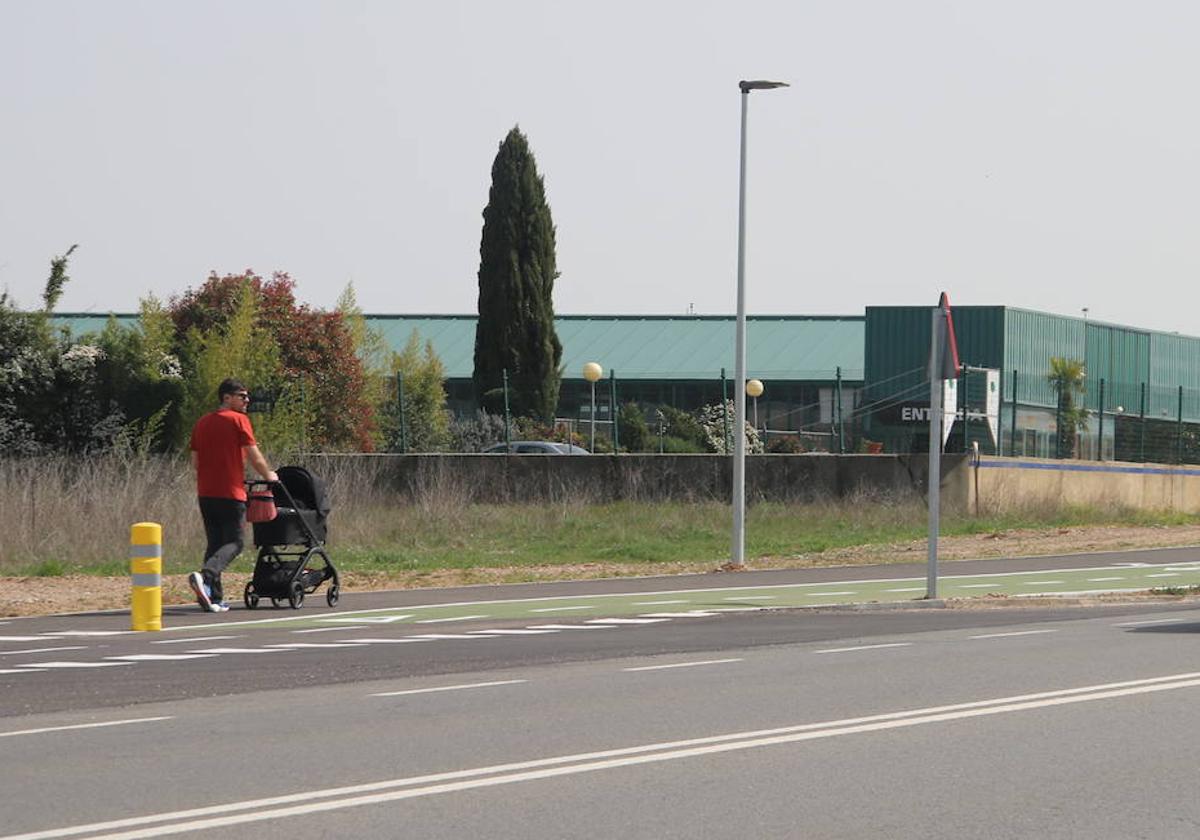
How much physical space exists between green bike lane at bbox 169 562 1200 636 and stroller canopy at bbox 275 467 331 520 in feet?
3.43

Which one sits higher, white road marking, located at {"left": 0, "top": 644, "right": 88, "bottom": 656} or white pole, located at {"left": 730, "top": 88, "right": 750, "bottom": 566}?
white pole, located at {"left": 730, "top": 88, "right": 750, "bottom": 566}

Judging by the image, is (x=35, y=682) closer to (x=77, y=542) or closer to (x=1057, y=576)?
(x=77, y=542)

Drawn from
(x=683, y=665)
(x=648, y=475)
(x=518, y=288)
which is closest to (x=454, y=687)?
(x=683, y=665)

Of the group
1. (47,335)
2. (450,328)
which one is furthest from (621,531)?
(450,328)

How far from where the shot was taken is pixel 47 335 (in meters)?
35.4

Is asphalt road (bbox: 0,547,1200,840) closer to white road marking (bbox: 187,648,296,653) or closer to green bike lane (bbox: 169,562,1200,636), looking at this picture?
white road marking (bbox: 187,648,296,653)

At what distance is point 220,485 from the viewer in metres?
18.1

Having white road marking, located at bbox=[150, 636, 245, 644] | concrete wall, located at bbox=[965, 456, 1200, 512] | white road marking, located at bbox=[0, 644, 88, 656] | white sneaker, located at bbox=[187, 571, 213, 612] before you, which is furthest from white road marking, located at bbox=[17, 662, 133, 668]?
concrete wall, located at bbox=[965, 456, 1200, 512]

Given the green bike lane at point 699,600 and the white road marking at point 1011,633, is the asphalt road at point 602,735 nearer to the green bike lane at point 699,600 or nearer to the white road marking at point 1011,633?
the white road marking at point 1011,633

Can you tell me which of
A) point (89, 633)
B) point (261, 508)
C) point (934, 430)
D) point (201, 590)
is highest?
point (934, 430)

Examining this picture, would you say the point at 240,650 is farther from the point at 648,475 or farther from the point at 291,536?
the point at 648,475

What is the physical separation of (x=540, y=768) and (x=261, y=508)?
9784 millimetres

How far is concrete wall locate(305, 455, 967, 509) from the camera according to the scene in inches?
1407

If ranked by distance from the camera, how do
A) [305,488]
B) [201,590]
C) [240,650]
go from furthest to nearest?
[305,488] → [201,590] → [240,650]
